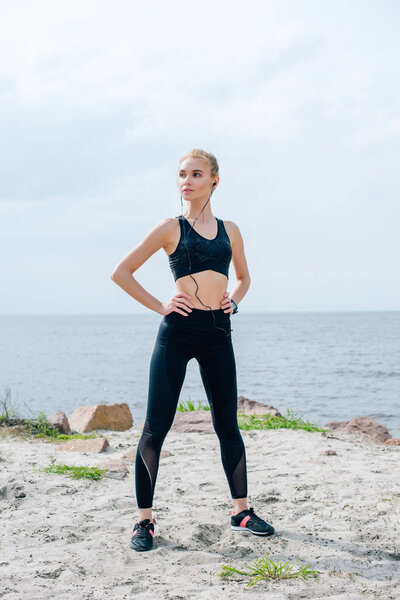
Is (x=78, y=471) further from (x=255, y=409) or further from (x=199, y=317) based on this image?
(x=255, y=409)

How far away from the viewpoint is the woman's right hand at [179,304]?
3.83 metres

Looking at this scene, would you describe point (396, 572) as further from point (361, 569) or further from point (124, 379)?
point (124, 379)

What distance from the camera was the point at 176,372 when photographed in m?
3.90

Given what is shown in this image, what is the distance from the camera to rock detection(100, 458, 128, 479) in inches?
224

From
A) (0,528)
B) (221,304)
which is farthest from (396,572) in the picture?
(0,528)

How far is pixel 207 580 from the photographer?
11.0ft

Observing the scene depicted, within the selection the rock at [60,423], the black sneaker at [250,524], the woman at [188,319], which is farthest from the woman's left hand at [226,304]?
the rock at [60,423]

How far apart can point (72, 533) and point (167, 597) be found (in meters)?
1.24

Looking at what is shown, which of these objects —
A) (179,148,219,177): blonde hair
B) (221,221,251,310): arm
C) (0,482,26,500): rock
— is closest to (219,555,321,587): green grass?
(221,221,251,310): arm

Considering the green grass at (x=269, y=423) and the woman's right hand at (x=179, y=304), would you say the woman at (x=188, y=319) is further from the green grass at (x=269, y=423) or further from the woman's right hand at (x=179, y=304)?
the green grass at (x=269, y=423)

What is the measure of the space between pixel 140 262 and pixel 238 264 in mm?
868

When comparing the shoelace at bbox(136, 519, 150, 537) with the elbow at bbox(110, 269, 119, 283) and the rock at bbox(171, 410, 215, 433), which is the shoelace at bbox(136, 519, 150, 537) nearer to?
the elbow at bbox(110, 269, 119, 283)

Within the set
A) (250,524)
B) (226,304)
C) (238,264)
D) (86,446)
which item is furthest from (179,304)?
(86,446)

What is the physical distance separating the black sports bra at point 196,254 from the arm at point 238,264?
25cm
